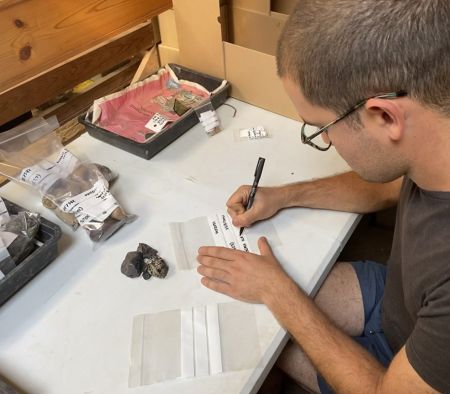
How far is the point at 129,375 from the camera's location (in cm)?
72

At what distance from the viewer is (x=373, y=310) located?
3.47 feet

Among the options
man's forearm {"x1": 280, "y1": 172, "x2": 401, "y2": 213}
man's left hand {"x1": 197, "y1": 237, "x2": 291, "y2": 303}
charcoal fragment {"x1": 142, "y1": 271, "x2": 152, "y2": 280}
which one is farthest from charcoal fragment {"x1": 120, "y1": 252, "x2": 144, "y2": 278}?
man's forearm {"x1": 280, "y1": 172, "x2": 401, "y2": 213}

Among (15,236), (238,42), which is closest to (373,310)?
(15,236)

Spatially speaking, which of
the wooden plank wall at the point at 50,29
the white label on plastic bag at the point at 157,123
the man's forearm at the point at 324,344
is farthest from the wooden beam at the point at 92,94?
the man's forearm at the point at 324,344

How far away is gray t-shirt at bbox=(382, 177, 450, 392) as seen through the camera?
2.04 feet

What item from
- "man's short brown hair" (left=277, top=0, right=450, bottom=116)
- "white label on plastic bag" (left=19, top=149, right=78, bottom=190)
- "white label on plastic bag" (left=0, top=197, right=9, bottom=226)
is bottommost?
"white label on plastic bag" (left=19, top=149, right=78, bottom=190)

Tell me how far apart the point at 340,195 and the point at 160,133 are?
0.51 metres


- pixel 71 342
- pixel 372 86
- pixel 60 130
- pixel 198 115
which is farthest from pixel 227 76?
pixel 71 342

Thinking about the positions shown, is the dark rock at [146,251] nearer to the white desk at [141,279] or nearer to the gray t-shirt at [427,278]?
the white desk at [141,279]

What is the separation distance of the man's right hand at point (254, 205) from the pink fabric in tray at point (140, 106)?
355 millimetres

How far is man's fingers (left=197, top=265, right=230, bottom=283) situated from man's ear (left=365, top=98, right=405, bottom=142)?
40 centimetres

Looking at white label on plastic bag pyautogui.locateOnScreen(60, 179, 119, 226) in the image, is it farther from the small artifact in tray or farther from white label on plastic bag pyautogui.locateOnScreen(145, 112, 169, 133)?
white label on plastic bag pyautogui.locateOnScreen(145, 112, 169, 133)

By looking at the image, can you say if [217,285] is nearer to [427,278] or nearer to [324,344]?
[324,344]

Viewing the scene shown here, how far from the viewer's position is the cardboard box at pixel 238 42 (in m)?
1.28
